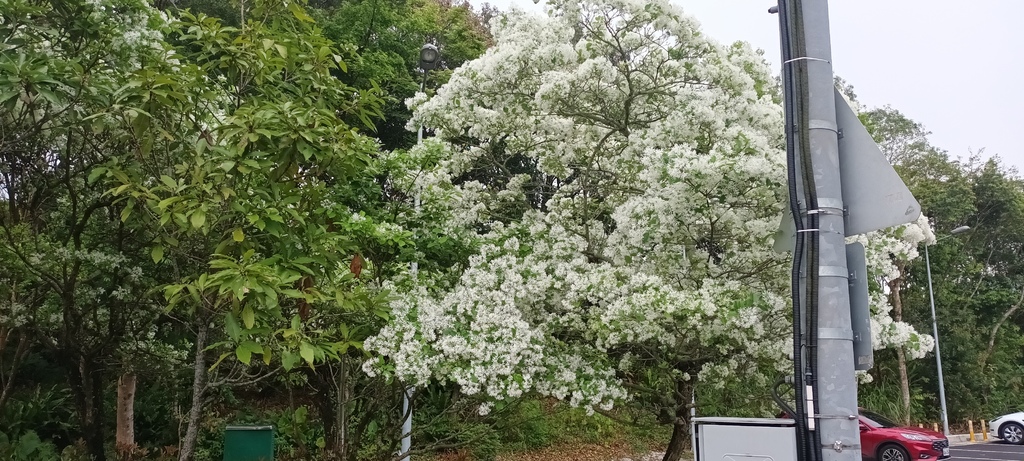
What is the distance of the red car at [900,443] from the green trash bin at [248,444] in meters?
10.8

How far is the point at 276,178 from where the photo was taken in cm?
475

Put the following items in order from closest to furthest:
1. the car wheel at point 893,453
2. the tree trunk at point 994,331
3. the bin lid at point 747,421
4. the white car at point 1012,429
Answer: the bin lid at point 747,421
the car wheel at point 893,453
the white car at point 1012,429
the tree trunk at point 994,331

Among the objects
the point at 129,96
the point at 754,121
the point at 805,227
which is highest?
the point at 754,121

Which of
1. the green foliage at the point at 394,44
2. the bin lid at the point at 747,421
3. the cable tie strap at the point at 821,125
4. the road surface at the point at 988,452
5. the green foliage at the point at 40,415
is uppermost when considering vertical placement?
the green foliage at the point at 394,44

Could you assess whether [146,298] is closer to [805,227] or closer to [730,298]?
[730,298]

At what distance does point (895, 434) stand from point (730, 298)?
9.60 metres

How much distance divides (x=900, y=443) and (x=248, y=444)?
11848 mm

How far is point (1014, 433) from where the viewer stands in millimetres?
19938

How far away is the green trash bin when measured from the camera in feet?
31.9

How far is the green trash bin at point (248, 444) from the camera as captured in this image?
31.9ft

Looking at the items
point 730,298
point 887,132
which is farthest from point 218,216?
point 887,132

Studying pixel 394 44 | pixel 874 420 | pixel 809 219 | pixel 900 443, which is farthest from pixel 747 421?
pixel 394 44

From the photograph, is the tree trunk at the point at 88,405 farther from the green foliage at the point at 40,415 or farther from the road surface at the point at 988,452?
the road surface at the point at 988,452

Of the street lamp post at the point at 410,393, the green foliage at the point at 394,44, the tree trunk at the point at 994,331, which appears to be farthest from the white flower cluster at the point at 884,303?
the tree trunk at the point at 994,331
